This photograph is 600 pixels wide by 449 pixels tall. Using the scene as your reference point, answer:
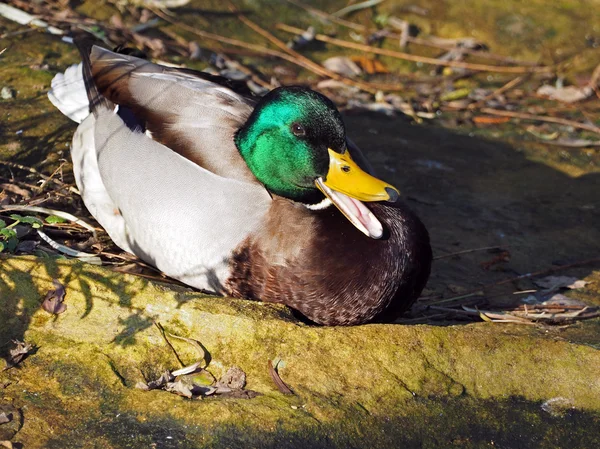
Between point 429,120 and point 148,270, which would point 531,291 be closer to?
point 148,270

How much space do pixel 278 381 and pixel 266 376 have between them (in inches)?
2.3

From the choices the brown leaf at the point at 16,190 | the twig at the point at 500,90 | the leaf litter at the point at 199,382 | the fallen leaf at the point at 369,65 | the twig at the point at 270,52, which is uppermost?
the twig at the point at 500,90

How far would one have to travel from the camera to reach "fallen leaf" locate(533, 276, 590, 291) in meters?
4.41

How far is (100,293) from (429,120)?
3.88 meters

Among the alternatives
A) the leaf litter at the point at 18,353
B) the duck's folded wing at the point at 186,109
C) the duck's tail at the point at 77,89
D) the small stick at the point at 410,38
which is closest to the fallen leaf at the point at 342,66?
the small stick at the point at 410,38

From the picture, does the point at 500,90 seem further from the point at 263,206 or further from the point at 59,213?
the point at 59,213

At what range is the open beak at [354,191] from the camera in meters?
3.44

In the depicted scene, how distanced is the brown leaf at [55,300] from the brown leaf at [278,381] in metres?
0.81

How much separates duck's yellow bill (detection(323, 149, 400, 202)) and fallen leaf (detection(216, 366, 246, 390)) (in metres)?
0.92

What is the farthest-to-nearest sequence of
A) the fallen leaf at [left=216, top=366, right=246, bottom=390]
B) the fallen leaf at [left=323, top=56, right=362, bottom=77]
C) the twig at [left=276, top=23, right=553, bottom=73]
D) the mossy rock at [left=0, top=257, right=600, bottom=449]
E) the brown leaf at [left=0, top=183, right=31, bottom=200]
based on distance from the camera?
the twig at [left=276, top=23, right=553, bottom=73] < the fallen leaf at [left=323, top=56, right=362, bottom=77] < the brown leaf at [left=0, top=183, right=31, bottom=200] < the fallen leaf at [left=216, top=366, right=246, bottom=390] < the mossy rock at [left=0, top=257, right=600, bottom=449]

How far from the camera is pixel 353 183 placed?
3471 millimetres

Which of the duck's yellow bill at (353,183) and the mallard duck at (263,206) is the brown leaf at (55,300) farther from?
the duck's yellow bill at (353,183)

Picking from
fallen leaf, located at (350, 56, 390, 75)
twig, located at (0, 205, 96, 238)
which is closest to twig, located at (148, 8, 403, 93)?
fallen leaf, located at (350, 56, 390, 75)

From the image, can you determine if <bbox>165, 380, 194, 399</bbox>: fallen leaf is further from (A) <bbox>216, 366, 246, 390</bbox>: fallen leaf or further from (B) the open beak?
(B) the open beak
